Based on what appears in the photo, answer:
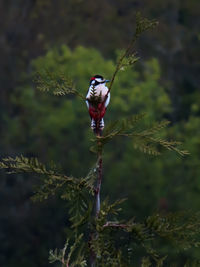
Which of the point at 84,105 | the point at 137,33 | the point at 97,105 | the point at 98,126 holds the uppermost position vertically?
the point at 84,105

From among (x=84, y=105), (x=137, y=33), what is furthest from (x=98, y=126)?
(x=84, y=105)

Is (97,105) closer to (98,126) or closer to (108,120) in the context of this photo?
(98,126)

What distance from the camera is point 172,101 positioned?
33.9 meters

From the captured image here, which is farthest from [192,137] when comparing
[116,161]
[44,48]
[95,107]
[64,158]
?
[95,107]

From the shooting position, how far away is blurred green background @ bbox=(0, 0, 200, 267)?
27.7 m

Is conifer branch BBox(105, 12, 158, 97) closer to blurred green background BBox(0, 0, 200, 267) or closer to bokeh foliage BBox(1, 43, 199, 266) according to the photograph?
blurred green background BBox(0, 0, 200, 267)

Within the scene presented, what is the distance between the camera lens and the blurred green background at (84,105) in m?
27.7

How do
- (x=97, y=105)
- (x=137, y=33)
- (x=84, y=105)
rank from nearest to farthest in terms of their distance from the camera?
(x=137, y=33) → (x=97, y=105) → (x=84, y=105)

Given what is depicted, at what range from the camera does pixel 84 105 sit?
2938 cm

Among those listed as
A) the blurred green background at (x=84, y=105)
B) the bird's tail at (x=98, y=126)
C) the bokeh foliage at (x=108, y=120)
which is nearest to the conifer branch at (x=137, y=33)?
the bird's tail at (x=98, y=126)

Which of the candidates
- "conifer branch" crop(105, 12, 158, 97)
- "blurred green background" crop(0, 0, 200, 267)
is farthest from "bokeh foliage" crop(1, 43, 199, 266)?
"conifer branch" crop(105, 12, 158, 97)

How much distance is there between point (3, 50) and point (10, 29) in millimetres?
1401

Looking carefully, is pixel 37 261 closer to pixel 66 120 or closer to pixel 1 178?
pixel 1 178

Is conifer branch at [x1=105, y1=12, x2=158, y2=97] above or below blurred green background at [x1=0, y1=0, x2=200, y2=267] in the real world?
below
